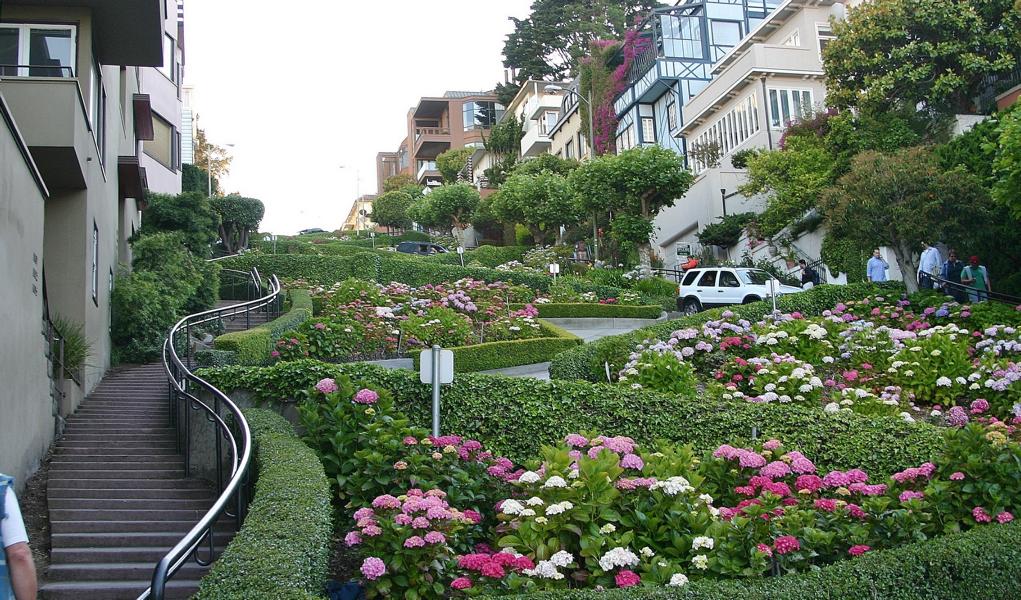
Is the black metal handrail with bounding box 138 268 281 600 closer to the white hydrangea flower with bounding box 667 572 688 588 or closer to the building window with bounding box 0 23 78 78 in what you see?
the white hydrangea flower with bounding box 667 572 688 588

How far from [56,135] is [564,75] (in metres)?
64.5

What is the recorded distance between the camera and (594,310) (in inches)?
1063

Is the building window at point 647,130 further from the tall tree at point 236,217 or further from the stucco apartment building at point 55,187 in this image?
the stucco apartment building at point 55,187

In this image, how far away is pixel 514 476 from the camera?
9336mm

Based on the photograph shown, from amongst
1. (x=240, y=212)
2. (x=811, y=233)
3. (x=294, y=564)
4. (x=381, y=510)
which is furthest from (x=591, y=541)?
(x=240, y=212)

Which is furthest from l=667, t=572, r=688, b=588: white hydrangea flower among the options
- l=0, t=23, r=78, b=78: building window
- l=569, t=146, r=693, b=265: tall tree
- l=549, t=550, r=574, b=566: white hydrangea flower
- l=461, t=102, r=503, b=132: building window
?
l=461, t=102, r=503, b=132: building window

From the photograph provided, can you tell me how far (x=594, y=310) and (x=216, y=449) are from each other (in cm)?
1734

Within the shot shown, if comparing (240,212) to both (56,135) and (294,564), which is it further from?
(294,564)

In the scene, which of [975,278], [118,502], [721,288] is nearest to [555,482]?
[118,502]

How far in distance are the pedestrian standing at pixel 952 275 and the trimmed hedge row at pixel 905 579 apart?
14.3 meters

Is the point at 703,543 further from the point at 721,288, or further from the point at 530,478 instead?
the point at 721,288

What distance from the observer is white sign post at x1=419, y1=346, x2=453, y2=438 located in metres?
10.5

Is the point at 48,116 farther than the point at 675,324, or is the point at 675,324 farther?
the point at 675,324

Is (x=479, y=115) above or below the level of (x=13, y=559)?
above
